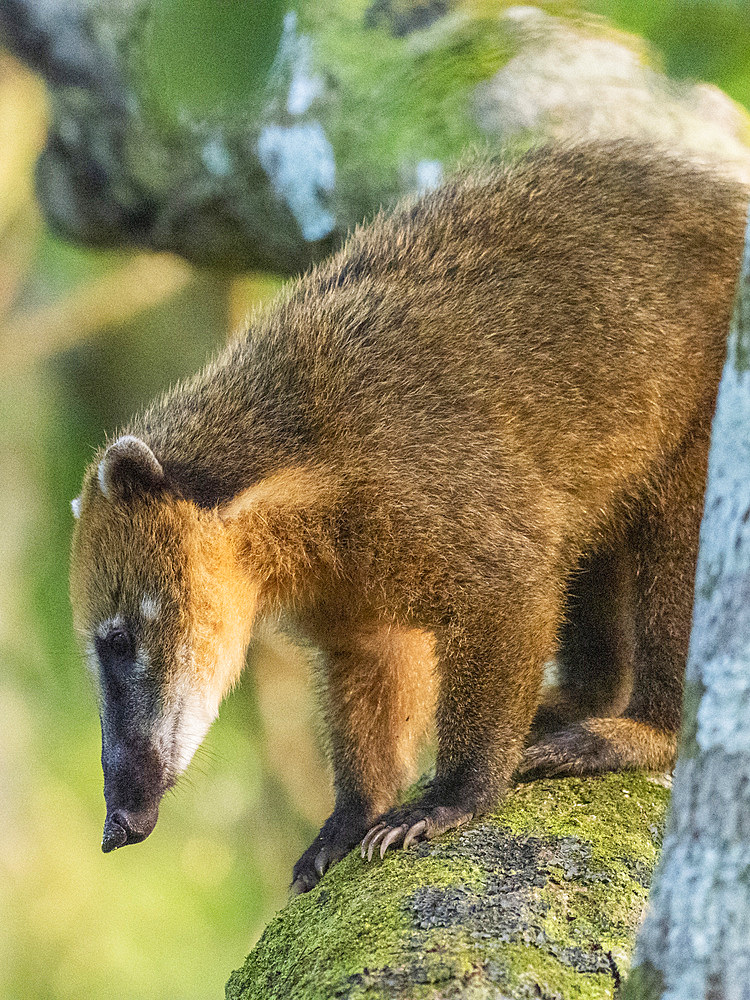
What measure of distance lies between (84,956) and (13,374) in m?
3.55

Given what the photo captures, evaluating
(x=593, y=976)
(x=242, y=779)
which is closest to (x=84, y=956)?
(x=242, y=779)

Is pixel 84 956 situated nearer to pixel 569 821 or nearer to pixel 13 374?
pixel 13 374

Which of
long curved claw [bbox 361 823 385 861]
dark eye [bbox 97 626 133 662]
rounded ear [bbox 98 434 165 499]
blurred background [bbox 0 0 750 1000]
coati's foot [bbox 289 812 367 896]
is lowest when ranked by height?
blurred background [bbox 0 0 750 1000]

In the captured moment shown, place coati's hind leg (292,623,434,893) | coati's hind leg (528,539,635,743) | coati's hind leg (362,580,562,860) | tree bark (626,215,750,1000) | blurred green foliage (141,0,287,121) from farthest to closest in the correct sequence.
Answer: coati's hind leg (528,539,635,743)
coati's hind leg (292,623,434,893)
coati's hind leg (362,580,562,860)
blurred green foliage (141,0,287,121)
tree bark (626,215,750,1000)

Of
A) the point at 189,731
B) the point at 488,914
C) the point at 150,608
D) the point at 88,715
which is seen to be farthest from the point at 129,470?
the point at 88,715

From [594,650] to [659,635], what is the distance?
0.45 m

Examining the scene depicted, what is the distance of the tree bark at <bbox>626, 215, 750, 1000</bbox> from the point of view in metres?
1.23

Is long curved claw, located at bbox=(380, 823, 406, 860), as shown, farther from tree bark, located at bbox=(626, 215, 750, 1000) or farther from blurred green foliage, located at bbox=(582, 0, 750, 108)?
blurred green foliage, located at bbox=(582, 0, 750, 108)

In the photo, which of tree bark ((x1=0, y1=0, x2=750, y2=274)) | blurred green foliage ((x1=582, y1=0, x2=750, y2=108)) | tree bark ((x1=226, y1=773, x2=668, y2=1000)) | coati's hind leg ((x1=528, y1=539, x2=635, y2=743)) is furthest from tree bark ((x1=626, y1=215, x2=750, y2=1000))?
tree bark ((x1=0, y1=0, x2=750, y2=274))

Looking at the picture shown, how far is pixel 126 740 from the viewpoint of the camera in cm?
288

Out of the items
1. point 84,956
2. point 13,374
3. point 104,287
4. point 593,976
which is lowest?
point 84,956

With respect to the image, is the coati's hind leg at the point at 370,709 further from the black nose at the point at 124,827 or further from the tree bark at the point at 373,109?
the tree bark at the point at 373,109

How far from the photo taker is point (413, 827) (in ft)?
8.57

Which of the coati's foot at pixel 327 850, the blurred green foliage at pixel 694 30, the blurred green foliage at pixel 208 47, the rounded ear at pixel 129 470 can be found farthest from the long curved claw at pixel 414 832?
the blurred green foliage at pixel 694 30
